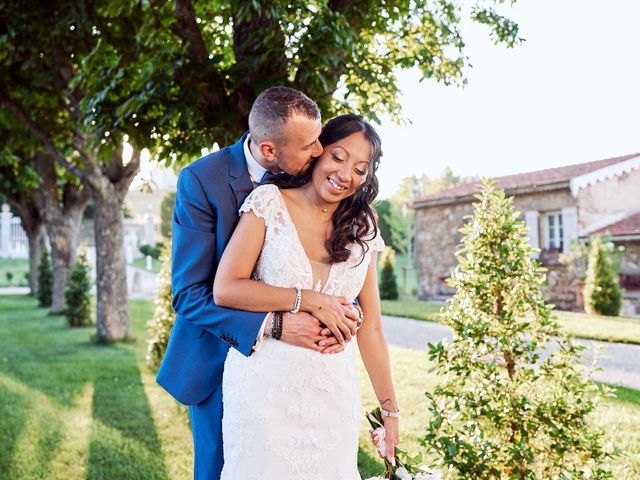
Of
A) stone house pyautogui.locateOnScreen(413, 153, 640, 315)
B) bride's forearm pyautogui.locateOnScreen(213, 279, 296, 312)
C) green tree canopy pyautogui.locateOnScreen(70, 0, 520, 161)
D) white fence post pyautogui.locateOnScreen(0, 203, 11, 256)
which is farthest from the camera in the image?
white fence post pyautogui.locateOnScreen(0, 203, 11, 256)

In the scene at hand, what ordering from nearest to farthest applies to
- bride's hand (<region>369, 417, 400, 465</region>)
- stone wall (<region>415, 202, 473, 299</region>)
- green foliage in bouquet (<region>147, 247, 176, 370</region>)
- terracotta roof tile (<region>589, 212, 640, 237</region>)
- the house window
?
bride's hand (<region>369, 417, 400, 465</region>)
green foliage in bouquet (<region>147, 247, 176, 370</region>)
terracotta roof tile (<region>589, 212, 640, 237</region>)
the house window
stone wall (<region>415, 202, 473, 299</region>)

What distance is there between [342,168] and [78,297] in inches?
536

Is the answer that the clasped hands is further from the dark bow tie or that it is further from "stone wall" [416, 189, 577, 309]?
"stone wall" [416, 189, 577, 309]

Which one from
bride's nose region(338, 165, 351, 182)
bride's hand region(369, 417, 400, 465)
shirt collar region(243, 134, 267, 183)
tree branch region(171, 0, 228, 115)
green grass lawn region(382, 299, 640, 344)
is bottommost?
green grass lawn region(382, 299, 640, 344)

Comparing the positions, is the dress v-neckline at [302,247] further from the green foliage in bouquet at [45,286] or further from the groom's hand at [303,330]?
the green foliage in bouquet at [45,286]

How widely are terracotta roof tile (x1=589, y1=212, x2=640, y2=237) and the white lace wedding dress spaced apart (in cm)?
1688

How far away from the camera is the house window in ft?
62.3

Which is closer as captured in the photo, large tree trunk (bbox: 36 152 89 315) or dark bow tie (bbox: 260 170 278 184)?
dark bow tie (bbox: 260 170 278 184)

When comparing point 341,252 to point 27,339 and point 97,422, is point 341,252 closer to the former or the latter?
point 97,422

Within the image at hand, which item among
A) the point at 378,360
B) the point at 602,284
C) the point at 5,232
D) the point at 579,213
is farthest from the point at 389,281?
the point at 5,232

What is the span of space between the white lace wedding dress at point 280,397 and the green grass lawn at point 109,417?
2.28 meters

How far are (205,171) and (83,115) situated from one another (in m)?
4.24

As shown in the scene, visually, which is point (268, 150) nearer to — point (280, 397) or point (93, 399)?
point (280, 397)

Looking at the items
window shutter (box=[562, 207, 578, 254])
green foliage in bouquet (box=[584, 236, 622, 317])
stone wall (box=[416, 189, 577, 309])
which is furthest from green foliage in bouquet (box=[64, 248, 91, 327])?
window shutter (box=[562, 207, 578, 254])
